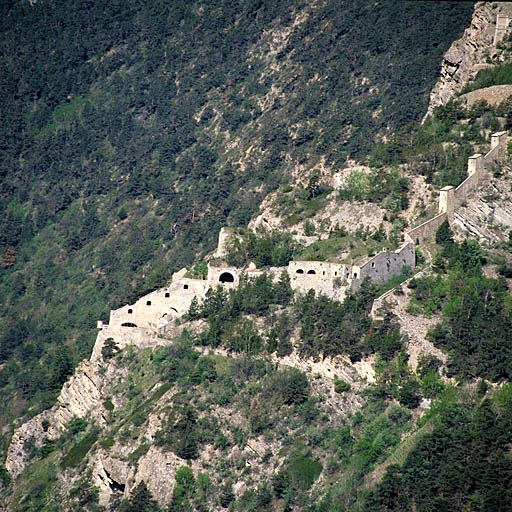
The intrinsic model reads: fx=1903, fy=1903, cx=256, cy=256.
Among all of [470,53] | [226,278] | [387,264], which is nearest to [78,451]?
[226,278]

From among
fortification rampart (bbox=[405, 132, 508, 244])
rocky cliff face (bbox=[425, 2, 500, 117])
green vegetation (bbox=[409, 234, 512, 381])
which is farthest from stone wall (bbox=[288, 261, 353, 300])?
rocky cliff face (bbox=[425, 2, 500, 117])

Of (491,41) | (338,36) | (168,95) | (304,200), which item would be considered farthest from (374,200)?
(168,95)

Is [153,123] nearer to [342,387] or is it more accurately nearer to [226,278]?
[226,278]

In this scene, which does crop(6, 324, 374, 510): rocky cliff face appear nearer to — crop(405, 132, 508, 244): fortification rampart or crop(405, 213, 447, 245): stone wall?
crop(405, 213, 447, 245): stone wall

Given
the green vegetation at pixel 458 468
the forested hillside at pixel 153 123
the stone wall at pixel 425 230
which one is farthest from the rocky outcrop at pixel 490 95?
the green vegetation at pixel 458 468

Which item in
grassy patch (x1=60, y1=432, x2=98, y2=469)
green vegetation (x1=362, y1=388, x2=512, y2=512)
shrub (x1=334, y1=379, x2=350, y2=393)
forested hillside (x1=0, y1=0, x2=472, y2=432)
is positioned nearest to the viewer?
green vegetation (x1=362, y1=388, x2=512, y2=512)
